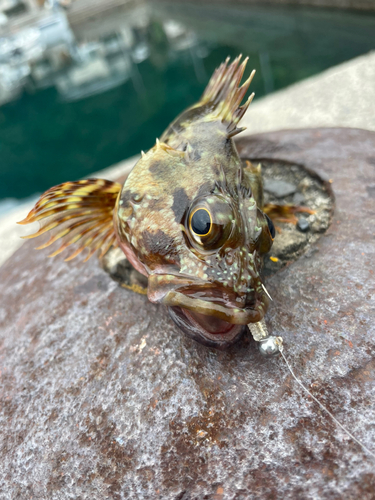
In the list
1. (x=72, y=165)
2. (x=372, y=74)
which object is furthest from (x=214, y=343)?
(x=72, y=165)

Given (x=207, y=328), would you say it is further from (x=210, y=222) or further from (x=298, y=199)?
(x=298, y=199)

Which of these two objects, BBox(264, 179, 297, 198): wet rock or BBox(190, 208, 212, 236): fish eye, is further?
BBox(264, 179, 297, 198): wet rock

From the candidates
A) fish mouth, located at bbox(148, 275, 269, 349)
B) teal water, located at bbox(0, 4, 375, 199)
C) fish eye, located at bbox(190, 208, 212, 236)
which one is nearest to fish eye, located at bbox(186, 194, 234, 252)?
fish eye, located at bbox(190, 208, 212, 236)

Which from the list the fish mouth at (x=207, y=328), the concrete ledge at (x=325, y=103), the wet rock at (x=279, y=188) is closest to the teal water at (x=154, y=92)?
the concrete ledge at (x=325, y=103)

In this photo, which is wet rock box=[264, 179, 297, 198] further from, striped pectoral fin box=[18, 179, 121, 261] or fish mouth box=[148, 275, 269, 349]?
fish mouth box=[148, 275, 269, 349]

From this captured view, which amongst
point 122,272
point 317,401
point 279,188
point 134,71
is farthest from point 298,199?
point 134,71

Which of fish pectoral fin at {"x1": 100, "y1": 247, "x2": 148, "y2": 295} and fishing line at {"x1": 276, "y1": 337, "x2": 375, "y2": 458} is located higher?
fish pectoral fin at {"x1": 100, "y1": 247, "x2": 148, "y2": 295}

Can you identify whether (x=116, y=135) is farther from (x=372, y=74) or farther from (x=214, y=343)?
(x=214, y=343)
